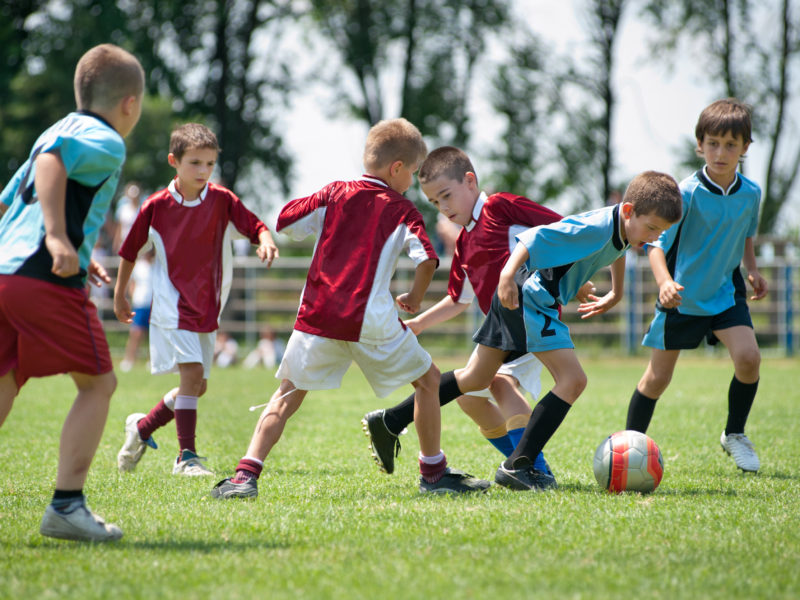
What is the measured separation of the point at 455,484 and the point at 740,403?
2.08m

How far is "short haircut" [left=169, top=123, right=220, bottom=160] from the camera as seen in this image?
5.48m

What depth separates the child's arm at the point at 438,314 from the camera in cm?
494

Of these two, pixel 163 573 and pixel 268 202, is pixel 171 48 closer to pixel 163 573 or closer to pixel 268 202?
pixel 268 202

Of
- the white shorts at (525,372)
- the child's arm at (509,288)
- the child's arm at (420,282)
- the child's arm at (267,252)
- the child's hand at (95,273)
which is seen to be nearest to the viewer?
the child's hand at (95,273)

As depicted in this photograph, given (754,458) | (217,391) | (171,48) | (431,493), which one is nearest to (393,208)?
(431,493)

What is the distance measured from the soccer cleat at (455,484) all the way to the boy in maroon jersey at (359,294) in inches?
1.4

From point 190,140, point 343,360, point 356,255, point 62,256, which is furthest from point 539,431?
point 190,140

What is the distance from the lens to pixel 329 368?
4.41 metres

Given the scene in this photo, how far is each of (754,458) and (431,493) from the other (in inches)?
80.8

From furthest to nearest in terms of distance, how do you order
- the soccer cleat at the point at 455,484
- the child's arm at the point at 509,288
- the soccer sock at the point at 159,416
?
the soccer sock at the point at 159,416, the soccer cleat at the point at 455,484, the child's arm at the point at 509,288

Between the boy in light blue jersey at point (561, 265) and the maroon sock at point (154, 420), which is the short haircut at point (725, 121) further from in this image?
the maroon sock at point (154, 420)

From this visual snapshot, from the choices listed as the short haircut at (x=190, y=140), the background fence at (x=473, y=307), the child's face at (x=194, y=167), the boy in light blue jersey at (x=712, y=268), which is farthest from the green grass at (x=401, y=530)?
the background fence at (x=473, y=307)

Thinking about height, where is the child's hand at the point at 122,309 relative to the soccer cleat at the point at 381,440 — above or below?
above

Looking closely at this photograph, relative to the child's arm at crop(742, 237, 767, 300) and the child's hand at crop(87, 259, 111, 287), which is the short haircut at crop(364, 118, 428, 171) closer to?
the child's hand at crop(87, 259, 111, 287)
